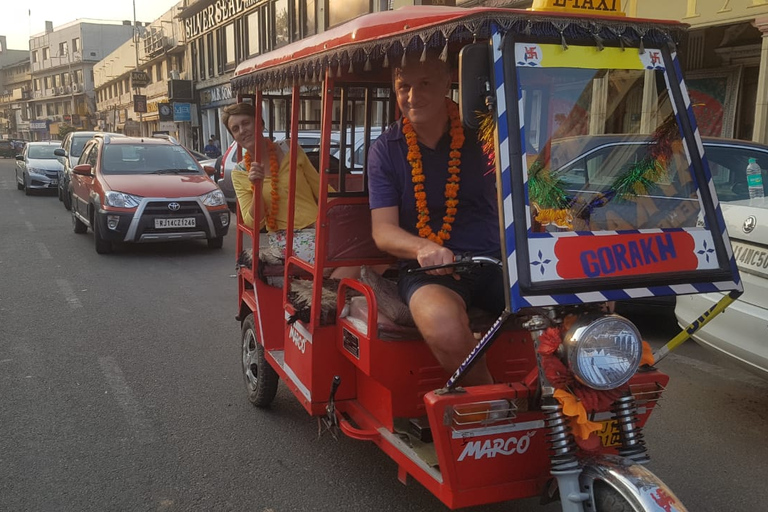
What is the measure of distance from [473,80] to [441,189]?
0.94m

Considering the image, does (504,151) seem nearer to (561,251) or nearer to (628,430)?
(561,251)

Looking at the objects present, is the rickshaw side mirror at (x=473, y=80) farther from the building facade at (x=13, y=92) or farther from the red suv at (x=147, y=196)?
the building facade at (x=13, y=92)

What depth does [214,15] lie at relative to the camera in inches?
1463

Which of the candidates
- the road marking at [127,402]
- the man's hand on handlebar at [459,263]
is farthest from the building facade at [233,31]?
the man's hand on handlebar at [459,263]

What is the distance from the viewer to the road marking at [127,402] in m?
4.15

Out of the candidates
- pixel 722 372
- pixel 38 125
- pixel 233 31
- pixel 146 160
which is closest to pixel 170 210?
pixel 146 160

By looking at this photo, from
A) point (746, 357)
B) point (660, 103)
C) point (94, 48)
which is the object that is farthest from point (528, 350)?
point (94, 48)

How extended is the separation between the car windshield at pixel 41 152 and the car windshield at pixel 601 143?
2071 cm

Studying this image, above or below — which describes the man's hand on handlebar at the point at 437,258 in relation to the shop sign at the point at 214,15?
below

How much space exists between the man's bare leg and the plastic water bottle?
357cm

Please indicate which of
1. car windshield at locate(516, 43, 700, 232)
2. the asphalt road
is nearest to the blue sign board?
the asphalt road

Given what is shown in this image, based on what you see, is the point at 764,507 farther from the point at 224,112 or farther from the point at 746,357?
the point at 224,112

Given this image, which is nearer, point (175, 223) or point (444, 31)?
point (444, 31)

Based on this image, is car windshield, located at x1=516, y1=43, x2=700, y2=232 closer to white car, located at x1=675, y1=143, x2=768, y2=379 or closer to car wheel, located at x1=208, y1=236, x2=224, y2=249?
white car, located at x1=675, y1=143, x2=768, y2=379
